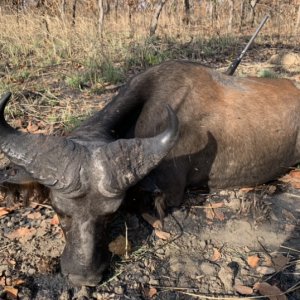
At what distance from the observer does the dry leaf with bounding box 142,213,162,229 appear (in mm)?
3611

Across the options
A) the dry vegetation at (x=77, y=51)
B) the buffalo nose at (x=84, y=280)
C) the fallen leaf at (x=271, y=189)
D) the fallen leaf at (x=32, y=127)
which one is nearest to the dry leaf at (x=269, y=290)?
the buffalo nose at (x=84, y=280)

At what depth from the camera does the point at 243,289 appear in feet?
9.89

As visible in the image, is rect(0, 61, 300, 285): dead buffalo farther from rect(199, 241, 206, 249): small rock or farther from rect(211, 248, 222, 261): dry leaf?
rect(211, 248, 222, 261): dry leaf

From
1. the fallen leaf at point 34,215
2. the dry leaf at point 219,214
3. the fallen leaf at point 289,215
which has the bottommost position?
the fallen leaf at point 289,215

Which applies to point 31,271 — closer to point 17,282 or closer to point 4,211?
point 17,282

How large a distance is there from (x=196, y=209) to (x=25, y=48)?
6.23m

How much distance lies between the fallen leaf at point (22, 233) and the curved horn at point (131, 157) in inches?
49.3

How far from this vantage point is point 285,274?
10.4 feet

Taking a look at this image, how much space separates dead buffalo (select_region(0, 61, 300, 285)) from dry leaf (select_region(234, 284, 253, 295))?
33.1 inches

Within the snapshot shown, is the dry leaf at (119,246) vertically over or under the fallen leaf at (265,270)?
over

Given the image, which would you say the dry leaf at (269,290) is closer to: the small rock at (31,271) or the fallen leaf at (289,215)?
the fallen leaf at (289,215)

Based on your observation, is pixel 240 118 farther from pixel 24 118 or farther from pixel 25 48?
pixel 25 48

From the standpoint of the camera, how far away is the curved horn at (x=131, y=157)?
2580mm

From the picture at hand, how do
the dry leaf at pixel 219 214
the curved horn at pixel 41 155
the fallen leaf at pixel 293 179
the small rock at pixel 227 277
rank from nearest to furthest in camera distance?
the curved horn at pixel 41 155 < the small rock at pixel 227 277 < the dry leaf at pixel 219 214 < the fallen leaf at pixel 293 179
